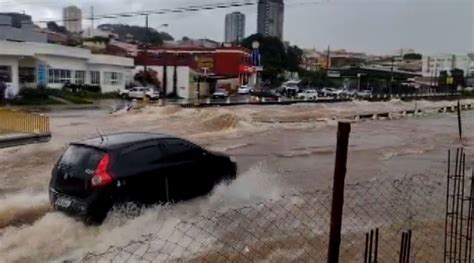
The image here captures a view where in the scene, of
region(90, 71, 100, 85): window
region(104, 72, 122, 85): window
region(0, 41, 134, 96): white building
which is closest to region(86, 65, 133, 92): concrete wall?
region(0, 41, 134, 96): white building

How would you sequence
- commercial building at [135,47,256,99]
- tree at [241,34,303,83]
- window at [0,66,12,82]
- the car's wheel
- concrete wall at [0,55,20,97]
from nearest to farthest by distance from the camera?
the car's wheel
concrete wall at [0,55,20,97]
window at [0,66,12,82]
commercial building at [135,47,256,99]
tree at [241,34,303,83]

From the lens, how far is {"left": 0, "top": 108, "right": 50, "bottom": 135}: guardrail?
24.9m

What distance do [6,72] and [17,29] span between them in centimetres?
1787

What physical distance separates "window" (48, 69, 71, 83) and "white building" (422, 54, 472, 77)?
4059 inches

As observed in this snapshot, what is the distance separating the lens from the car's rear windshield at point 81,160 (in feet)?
31.7

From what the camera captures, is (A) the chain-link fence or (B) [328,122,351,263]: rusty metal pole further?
(A) the chain-link fence

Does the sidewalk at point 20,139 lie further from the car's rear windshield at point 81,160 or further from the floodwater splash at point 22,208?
the car's rear windshield at point 81,160

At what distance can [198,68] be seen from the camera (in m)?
89.4

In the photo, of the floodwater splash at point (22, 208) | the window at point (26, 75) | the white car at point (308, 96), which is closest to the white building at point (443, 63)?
the white car at point (308, 96)

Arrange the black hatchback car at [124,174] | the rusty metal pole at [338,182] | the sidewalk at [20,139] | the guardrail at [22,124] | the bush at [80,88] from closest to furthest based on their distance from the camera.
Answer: the rusty metal pole at [338,182]
the black hatchback car at [124,174]
the sidewalk at [20,139]
the guardrail at [22,124]
the bush at [80,88]

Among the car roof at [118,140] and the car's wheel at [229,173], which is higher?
the car roof at [118,140]

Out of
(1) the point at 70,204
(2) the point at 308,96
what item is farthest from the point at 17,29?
(1) the point at 70,204

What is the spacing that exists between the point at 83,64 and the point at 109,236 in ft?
191

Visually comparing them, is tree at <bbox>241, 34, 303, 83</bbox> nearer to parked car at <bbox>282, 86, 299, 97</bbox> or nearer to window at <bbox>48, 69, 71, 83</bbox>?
parked car at <bbox>282, 86, 299, 97</bbox>
